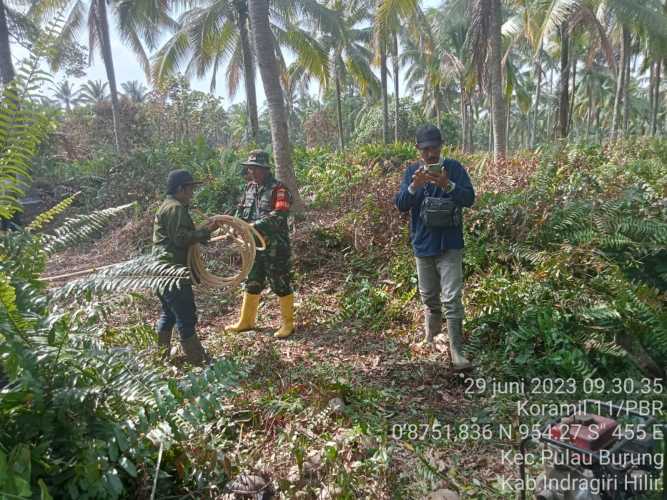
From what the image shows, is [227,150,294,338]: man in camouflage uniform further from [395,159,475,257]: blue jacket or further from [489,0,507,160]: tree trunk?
[489,0,507,160]: tree trunk

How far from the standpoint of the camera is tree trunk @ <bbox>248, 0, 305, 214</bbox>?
7309 millimetres

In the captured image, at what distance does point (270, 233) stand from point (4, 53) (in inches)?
432

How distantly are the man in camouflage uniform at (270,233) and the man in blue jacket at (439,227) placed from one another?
4.80ft

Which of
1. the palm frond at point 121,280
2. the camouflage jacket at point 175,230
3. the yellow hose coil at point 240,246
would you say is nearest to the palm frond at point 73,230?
the palm frond at point 121,280

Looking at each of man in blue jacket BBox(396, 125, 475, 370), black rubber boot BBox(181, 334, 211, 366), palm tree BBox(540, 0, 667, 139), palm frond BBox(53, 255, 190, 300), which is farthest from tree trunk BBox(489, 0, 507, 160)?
palm frond BBox(53, 255, 190, 300)

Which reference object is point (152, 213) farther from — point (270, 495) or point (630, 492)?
point (630, 492)

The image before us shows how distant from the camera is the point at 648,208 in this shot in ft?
16.9

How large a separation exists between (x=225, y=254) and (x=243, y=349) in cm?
307

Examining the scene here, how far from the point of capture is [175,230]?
4.28m

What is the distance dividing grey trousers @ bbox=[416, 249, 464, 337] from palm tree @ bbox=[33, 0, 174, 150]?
541 inches

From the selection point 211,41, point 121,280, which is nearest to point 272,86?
point 121,280

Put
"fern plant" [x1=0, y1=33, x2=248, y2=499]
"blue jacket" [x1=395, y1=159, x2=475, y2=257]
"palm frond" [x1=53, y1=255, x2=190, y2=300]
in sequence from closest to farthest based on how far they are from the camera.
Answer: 1. "fern plant" [x1=0, y1=33, x2=248, y2=499]
2. "palm frond" [x1=53, y1=255, x2=190, y2=300]
3. "blue jacket" [x1=395, y1=159, x2=475, y2=257]

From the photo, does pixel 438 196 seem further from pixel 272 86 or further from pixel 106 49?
pixel 106 49

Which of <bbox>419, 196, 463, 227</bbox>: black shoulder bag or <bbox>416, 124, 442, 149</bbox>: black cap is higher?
<bbox>416, 124, 442, 149</bbox>: black cap
